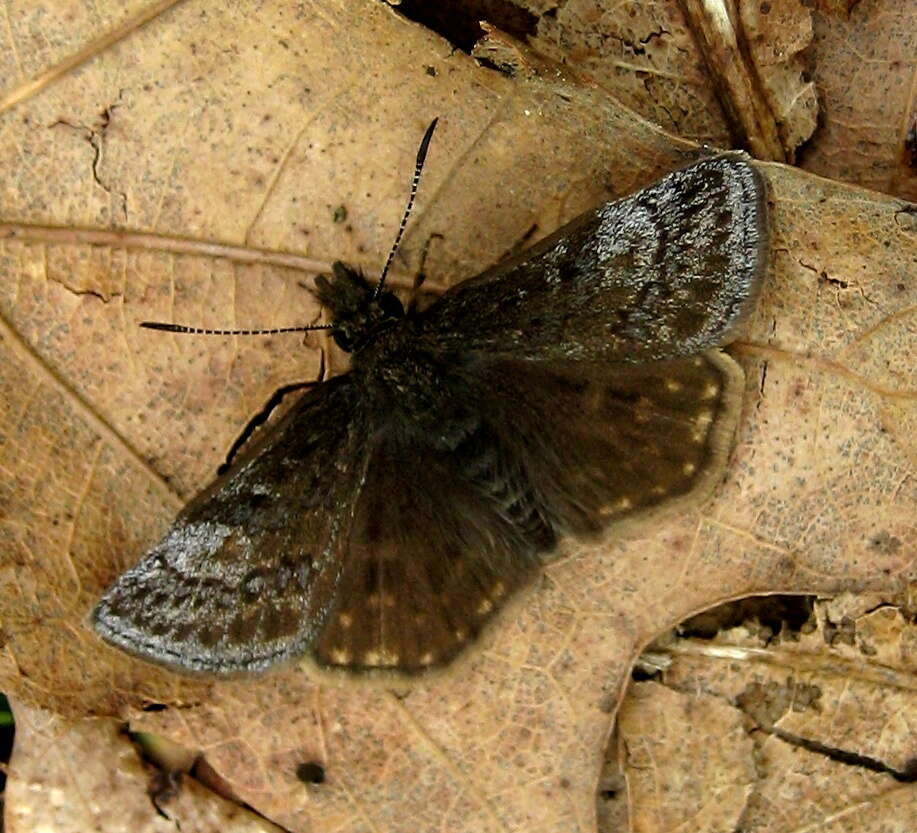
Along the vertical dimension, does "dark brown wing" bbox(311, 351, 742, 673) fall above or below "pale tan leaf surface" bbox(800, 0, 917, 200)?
below

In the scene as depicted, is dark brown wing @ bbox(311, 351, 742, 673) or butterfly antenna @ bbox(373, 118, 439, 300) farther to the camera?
dark brown wing @ bbox(311, 351, 742, 673)

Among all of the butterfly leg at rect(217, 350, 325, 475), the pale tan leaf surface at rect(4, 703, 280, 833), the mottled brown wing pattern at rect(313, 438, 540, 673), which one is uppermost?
the butterfly leg at rect(217, 350, 325, 475)

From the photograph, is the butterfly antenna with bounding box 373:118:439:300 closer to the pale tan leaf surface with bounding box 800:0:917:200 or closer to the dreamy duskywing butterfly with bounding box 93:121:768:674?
the dreamy duskywing butterfly with bounding box 93:121:768:674

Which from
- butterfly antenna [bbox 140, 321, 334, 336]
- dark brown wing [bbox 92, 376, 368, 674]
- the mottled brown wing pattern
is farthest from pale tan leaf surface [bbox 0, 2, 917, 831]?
dark brown wing [bbox 92, 376, 368, 674]

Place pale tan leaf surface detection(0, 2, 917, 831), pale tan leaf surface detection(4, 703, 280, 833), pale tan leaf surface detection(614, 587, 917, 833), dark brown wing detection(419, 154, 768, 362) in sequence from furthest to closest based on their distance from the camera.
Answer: pale tan leaf surface detection(4, 703, 280, 833), pale tan leaf surface detection(614, 587, 917, 833), pale tan leaf surface detection(0, 2, 917, 831), dark brown wing detection(419, 154, 768, 362)

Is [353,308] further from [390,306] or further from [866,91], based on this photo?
[866,91]

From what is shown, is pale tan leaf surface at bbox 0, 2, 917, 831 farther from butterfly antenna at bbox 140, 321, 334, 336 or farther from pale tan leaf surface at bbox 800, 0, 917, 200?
pale tan leaf surface at bbox 800, 0, 917, 200

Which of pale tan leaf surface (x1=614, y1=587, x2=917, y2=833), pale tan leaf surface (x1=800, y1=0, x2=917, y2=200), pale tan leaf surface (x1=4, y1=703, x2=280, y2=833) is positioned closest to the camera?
pale tan leaf surface (x1=614, y1=587, x2=917, y2=833)
